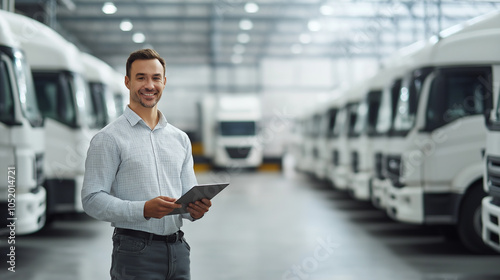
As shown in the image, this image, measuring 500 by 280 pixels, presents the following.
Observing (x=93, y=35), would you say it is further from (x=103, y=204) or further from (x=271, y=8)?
(x=103, y=204)

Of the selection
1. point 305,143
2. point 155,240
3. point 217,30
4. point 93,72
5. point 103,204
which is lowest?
point 305,143

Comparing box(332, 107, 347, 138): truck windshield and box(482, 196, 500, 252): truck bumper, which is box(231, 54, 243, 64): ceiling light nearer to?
box(332, 107, 347, 138): truck windshield

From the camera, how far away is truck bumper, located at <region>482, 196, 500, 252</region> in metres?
5.56

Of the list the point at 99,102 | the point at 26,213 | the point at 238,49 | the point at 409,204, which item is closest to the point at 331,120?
the point at 99,102

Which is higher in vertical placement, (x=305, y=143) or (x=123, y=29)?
→ (x=123, y=29)

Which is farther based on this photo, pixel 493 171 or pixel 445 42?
pixel 445 42

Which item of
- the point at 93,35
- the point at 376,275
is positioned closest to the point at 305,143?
the point at 93,35

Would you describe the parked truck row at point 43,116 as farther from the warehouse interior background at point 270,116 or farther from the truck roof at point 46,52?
the warehouse interior background at point 270,116

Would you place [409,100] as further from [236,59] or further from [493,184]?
[236,59]

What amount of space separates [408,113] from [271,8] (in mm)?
18960

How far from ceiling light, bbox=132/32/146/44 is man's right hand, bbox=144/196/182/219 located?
29.2 m

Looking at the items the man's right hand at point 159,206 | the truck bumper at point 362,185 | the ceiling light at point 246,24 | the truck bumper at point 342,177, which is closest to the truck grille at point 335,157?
the truck bumper at point 342,177

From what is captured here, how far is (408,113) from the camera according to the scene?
7930mm

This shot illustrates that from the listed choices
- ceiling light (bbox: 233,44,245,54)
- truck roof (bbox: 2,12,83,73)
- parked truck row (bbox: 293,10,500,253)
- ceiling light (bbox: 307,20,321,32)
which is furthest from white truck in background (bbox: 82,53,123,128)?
ceiling light (bbox: 233,44,245,54)
